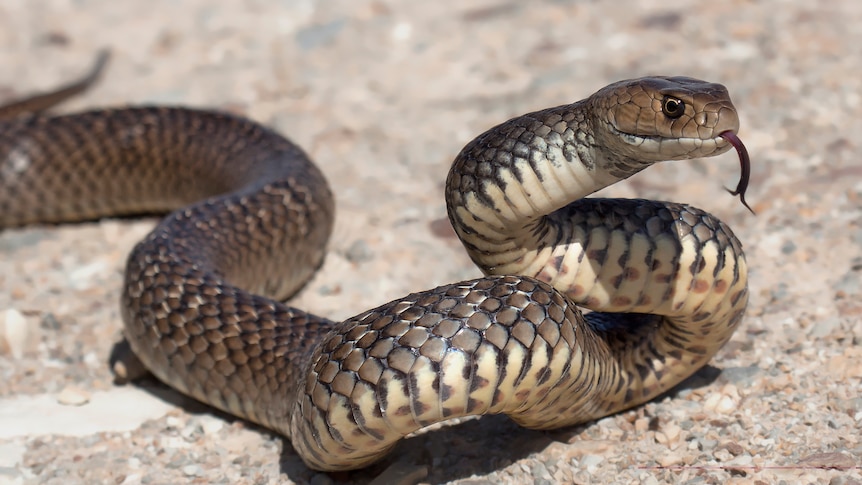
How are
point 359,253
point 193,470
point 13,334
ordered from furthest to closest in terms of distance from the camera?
point 359,253 < point 13,334 < point 193,470

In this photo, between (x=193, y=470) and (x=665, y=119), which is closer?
(x=665, y=119)

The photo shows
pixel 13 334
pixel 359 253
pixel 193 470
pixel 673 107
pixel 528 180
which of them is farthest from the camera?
pixel 359 253

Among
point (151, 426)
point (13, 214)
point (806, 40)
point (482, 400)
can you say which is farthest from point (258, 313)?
point (806, 40)

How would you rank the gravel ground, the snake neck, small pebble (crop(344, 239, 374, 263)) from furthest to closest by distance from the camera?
small pebble (crop(344, 239, 374, 263))
the gravel ground
the snake neck

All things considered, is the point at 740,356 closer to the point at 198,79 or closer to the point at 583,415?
the point at 583,415

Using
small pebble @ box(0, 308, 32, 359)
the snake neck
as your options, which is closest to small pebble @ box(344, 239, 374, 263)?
small pebble @ box(0, 308, 32, 359)

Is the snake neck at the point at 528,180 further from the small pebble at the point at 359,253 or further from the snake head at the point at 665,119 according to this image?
the small pebble at the point at 359,253

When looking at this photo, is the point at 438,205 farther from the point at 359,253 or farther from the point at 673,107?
the point at 673,107

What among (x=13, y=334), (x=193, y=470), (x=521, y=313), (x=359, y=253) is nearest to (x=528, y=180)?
(x=521, y=313)

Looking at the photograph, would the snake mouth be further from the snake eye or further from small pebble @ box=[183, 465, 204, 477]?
small pebble @ box=[183, 465, 204, 477]
